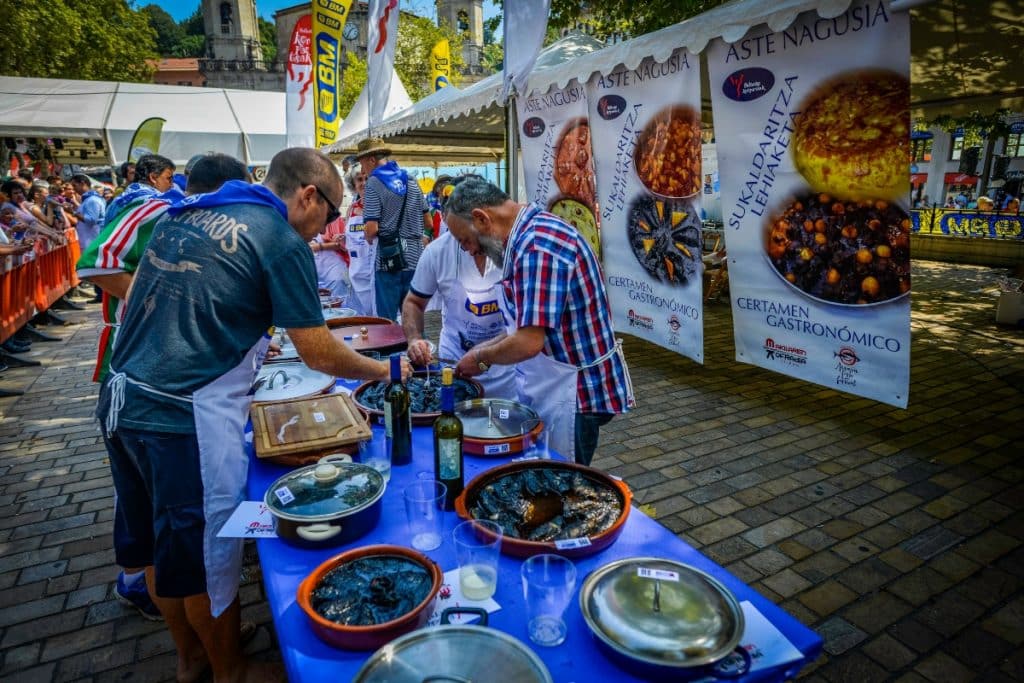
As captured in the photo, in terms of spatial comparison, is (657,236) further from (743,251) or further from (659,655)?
(659,655)

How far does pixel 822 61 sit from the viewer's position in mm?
3107

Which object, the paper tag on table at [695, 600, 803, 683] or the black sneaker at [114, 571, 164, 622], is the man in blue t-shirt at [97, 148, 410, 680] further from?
the paper tag on table at [695, 600, 803, 683]

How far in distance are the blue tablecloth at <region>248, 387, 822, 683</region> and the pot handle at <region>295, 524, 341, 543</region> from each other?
0.05 metres

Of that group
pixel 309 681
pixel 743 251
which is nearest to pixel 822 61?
pixel 743 251

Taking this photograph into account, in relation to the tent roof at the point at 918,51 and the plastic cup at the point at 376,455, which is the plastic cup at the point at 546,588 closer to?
the plastic cup at the point at 376,455

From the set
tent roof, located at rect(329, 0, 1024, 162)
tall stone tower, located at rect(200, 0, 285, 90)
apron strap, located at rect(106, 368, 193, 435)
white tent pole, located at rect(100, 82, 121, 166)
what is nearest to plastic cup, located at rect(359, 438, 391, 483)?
apron strap, located at rect(106, 368, 193, 435)

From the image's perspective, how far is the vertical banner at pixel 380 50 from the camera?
758cm

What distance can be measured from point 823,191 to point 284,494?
3296mm

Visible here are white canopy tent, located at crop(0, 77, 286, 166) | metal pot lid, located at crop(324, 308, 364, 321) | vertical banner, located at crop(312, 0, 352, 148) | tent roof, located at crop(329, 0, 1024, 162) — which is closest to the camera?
tent roof, located at crop(329, 0, 1024, 162)

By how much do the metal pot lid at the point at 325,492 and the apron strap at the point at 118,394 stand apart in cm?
42

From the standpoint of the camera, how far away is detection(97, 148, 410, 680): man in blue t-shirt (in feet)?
5.51

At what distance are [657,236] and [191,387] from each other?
3.77 metres

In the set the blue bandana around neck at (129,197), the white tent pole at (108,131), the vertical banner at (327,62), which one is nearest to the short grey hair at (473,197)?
the blue bandana around neck at (129,197)

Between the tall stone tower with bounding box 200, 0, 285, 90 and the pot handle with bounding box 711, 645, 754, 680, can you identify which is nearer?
the pot handle with bounding box 711, 645, 754, 680
